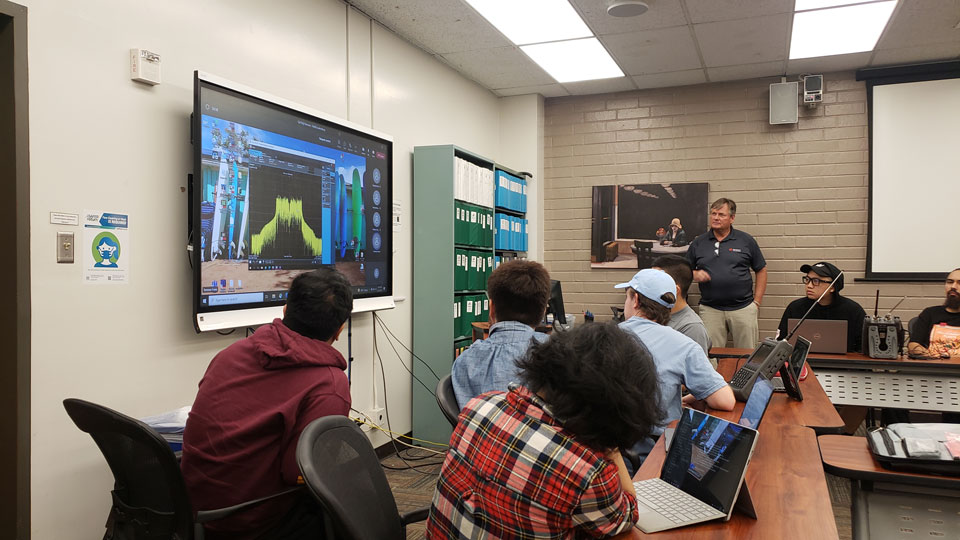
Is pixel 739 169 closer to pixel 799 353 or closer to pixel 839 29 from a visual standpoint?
pixel 839 29

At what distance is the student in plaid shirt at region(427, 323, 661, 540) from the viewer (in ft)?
3.71

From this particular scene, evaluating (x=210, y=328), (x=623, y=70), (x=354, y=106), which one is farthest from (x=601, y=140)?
(x=210, y=328)

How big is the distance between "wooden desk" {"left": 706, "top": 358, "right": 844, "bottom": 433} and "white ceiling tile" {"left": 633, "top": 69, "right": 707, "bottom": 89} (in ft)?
10.6

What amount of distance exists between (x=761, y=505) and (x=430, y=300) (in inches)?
125

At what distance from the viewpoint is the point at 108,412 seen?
1550mm

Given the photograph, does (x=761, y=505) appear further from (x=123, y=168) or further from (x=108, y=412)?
(x=123, y=168)

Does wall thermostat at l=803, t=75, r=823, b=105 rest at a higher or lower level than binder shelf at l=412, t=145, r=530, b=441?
higher

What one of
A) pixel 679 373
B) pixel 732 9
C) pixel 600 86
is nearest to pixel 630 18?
pixel 732 9

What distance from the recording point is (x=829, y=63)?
4.91m

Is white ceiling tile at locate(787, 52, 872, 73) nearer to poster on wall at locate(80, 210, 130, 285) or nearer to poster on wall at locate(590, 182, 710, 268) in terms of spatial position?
poster on wall at locate(590, 182, 710, 268)

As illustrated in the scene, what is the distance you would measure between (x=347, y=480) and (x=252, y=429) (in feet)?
1.72

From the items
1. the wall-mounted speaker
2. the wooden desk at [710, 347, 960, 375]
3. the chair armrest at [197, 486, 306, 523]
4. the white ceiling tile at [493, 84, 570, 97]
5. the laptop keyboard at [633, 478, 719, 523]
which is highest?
the white ceiling tile at [493, 84, 570, 97]

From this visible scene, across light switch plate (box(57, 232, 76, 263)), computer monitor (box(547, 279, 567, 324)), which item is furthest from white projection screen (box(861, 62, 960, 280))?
light switch plate (box(57, 232, 76, 263))

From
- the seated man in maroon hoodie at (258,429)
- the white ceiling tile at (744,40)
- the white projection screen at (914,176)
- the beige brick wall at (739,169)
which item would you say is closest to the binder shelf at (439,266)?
the beige brick wall at (739,169)
